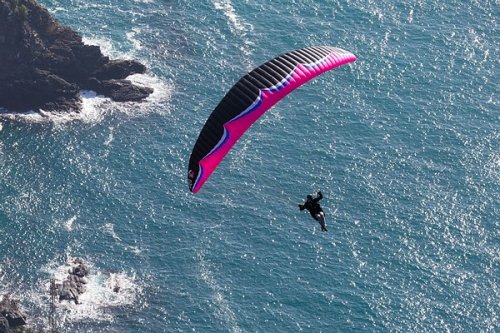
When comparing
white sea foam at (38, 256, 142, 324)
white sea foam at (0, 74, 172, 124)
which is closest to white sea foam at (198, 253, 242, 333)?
white sea foam at (38, 256, 142, 324)

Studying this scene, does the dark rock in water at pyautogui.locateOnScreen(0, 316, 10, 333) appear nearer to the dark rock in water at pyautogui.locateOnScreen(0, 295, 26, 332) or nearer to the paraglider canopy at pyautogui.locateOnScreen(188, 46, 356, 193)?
the dark rock in water at pyautogui.locateOnScreen(0, 295, 26, 332)

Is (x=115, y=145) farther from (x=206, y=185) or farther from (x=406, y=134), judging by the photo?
(x=406, y=134)

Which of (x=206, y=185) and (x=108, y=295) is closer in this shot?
(x=108, y=295)

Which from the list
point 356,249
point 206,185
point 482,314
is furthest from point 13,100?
point 482,314

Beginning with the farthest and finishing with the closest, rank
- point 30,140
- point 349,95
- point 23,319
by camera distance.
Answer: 1. point 349,95
2. point 30,140
3. point 23,319

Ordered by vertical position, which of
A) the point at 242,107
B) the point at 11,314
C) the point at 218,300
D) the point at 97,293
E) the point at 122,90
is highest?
the point at 242,107

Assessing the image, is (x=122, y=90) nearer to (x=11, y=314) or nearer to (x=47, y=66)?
(x=47, y=66)

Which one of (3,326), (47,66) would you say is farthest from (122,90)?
(3,326)

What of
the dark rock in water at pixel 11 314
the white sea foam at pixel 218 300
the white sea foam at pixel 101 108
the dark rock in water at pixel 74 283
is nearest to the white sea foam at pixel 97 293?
the dark rock in water at pixel 74 283
